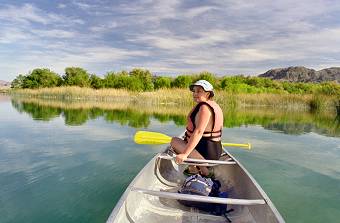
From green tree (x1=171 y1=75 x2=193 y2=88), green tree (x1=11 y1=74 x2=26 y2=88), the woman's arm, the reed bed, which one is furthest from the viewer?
green tree (x1=11 y1=74 x2=26 y2=88)

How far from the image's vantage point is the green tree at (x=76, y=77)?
41.0 metres

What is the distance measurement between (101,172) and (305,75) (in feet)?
420

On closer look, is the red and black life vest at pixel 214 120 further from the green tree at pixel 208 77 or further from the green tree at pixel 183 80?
the green tree at pixel 183 80

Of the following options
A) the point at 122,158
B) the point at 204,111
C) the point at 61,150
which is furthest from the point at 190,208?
the point at 61,150

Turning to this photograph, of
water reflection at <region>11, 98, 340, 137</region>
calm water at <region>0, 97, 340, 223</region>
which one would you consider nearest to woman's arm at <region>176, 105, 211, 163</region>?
calm water at <region>0, 97, 340, 223</region>

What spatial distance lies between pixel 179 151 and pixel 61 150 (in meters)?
3.43

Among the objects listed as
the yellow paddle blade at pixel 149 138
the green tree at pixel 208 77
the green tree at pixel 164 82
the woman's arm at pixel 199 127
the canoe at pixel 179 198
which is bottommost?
the canoe at pixel 179 198

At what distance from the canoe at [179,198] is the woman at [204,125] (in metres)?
0.17

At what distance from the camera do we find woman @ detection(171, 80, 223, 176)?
146 inches

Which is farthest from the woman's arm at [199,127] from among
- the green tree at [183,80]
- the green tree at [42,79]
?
the green tree at [42,79]

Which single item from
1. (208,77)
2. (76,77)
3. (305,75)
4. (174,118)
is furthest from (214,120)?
(305,75)

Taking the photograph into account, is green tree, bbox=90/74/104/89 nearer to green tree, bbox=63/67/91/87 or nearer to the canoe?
green tree, bbox=63/67/91/87

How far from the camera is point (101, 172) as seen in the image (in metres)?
5.21

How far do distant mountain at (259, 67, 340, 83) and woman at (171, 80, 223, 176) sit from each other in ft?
403
